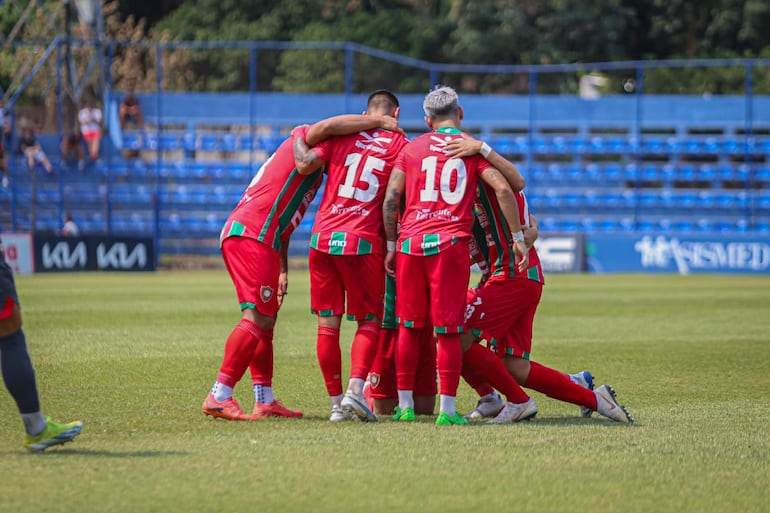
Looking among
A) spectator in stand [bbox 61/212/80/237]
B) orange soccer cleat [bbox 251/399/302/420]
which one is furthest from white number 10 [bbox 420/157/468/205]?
spectator in stand [bbox 61/212/80/237]

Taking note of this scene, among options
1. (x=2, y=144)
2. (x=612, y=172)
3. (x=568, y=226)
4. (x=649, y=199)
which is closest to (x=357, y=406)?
(x=568, y=226)

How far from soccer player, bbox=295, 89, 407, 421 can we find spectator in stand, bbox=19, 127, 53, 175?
2601 centimetres

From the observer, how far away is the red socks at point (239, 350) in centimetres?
740

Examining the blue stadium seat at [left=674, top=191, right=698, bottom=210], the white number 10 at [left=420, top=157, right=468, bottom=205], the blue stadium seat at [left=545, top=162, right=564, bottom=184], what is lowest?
the blue stadium seat at [left=674, top=191, right=698, bottom=210]

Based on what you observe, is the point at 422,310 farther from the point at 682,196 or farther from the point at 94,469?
the point at 682,196

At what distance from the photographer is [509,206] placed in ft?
23.1

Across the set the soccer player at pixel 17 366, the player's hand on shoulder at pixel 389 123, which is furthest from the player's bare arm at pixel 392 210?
the soccer player at pixel 17 366

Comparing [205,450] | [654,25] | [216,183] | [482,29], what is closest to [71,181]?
[216,183]

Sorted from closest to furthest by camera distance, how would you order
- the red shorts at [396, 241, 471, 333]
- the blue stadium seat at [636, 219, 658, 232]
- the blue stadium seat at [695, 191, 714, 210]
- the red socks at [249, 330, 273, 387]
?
the red shorts at [396, 241, 471, 333] → the red socks at [249, 330, 273, 387] → the blue stadium seat at [636, 219, 658, 232] → the blue stadium seat at [695, 191, 714, 210]

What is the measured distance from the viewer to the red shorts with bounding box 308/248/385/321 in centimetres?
731

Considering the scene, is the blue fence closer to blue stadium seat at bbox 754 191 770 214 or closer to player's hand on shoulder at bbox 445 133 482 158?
blue stadium seat at bbox 754 191 770 214

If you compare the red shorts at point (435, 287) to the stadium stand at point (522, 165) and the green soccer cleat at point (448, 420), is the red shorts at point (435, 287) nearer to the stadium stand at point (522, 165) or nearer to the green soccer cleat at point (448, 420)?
the green soccer cleat at point (448, 420)

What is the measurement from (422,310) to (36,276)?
21664 millimetres

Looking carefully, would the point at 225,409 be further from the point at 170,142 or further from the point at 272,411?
the point at 170,142
